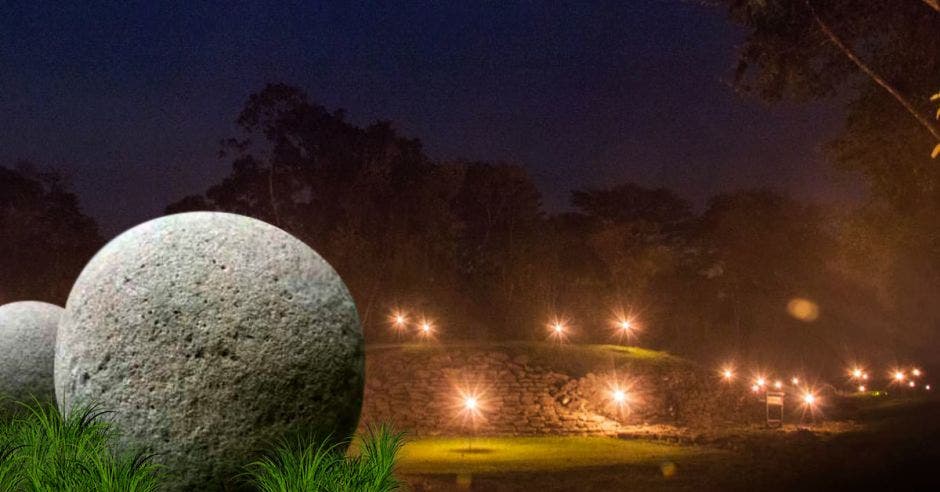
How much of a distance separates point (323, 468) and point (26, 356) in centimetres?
509

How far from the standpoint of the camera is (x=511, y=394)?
23422mm

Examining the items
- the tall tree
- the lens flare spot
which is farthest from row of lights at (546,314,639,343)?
the tall tree

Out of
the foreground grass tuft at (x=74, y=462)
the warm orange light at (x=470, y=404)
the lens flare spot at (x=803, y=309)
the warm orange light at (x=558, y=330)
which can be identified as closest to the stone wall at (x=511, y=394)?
the warm orange light at (x=470, y=404)

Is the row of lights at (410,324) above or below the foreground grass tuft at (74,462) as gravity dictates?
above

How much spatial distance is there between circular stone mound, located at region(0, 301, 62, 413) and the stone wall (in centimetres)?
1253

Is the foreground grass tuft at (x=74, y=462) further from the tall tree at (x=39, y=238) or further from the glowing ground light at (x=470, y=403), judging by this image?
the tall tree at (x=39, y=238)

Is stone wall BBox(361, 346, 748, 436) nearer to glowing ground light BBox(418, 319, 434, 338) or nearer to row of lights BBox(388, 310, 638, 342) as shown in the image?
row of lights BBox(388, 310, 638, 342)

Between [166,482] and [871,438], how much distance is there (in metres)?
17.2

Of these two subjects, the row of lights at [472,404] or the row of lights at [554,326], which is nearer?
the row of lights at [472,404]

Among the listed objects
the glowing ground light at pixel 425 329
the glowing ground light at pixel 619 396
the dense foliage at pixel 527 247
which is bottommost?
the glowing ground light at pixel 619 396

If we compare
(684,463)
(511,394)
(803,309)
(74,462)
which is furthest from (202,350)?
(803,309)

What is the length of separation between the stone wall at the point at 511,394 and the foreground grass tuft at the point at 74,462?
1527 cm

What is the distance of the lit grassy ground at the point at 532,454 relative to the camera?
45.9ft

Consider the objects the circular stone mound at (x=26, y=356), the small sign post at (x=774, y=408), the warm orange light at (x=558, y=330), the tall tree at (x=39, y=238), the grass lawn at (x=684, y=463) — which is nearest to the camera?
the circular stone mound at (x=26, y=356)
